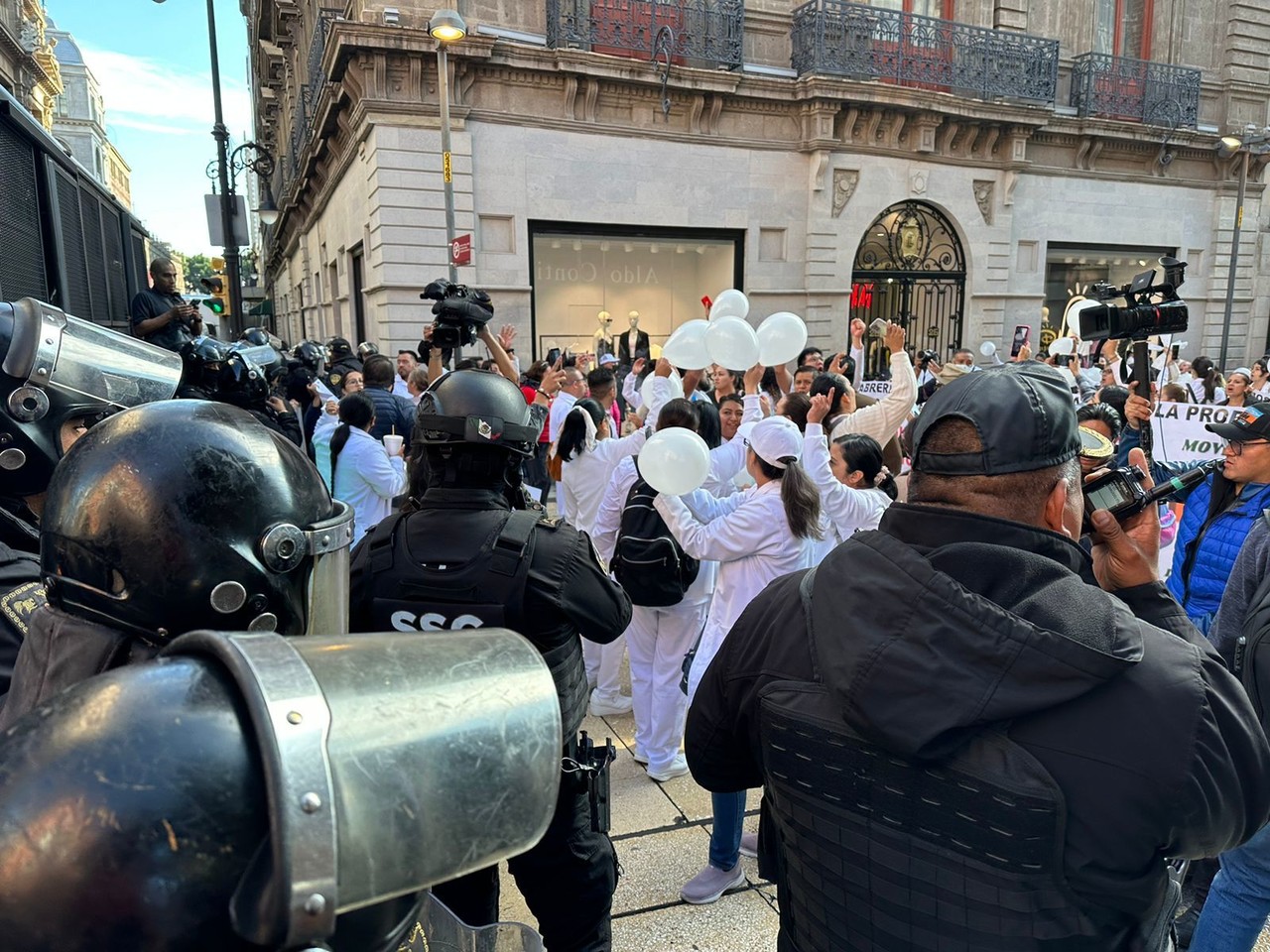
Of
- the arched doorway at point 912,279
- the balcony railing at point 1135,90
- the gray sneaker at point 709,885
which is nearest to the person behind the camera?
the gray sneaker at point 709,885

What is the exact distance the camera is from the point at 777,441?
11.4 feet

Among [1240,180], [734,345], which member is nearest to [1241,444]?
[734,345]

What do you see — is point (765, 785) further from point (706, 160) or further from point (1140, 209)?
point (1140, 209)

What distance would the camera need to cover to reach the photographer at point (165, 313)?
5.00m

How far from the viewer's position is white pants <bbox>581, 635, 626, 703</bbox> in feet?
15.5

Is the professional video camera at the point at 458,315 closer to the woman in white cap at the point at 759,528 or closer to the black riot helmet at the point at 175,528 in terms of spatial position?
the woman in white cap at the point at 759,528

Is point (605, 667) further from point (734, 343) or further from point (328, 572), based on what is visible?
point (328, 572)

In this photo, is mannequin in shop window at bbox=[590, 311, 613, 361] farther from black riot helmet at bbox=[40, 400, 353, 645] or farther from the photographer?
black riot helmet at bbox=[40, 400, 353, 645]

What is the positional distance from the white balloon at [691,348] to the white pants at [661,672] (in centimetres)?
269

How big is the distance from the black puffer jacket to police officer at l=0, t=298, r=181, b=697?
6.13ft

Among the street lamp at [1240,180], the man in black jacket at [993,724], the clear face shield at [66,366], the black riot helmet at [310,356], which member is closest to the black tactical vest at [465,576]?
the clear face shield at [66,366]

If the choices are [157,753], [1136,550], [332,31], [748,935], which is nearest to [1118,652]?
[1136,550]

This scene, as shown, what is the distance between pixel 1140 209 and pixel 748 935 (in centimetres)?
2186

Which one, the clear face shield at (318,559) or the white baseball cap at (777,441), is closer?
the clear face shield at (318,559)
